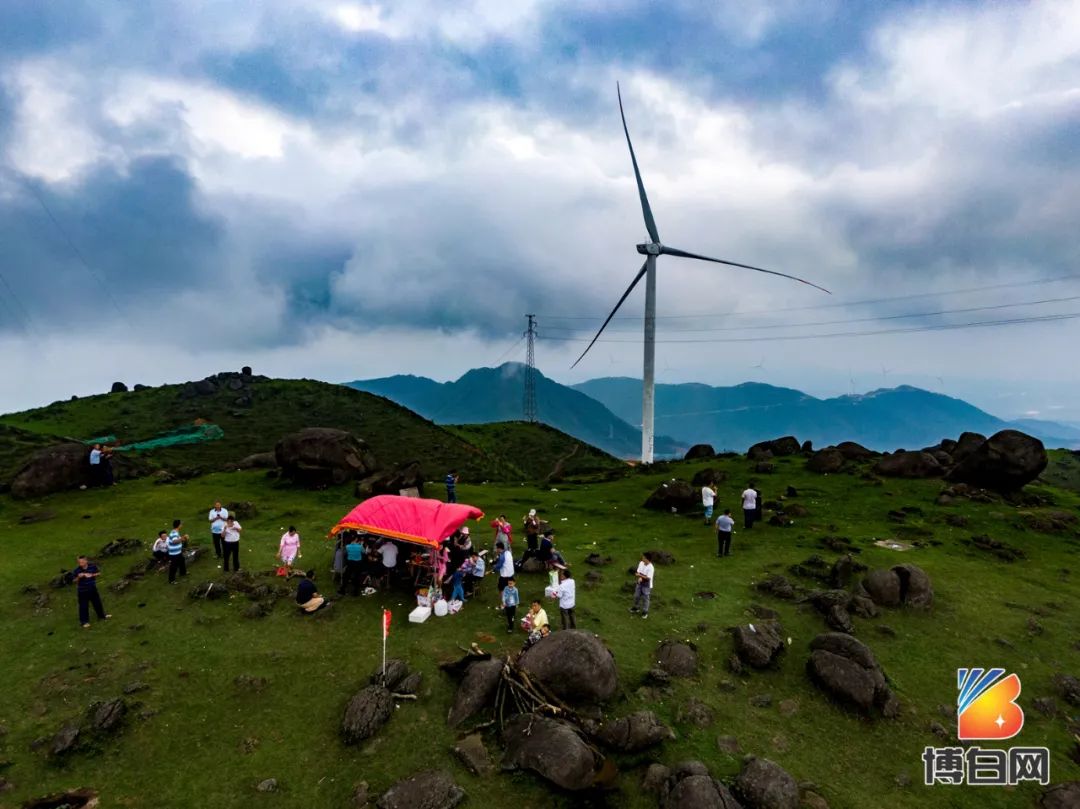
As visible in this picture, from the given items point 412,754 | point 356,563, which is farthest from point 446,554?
point 412,754

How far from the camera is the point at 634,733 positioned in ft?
48.0

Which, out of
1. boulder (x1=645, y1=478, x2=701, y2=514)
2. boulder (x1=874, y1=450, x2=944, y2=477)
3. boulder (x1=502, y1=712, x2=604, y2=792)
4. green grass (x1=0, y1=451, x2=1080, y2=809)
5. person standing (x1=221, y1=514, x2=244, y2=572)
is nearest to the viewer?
boulder (x1=502, y1=712, x2=604, y2=792)

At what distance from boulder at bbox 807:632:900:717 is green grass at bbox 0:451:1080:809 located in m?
0.48

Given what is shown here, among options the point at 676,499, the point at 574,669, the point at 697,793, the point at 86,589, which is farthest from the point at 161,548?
the point at 676,499

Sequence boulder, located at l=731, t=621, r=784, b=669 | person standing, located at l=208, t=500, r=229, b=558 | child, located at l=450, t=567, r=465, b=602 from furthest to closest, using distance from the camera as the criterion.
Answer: person standing, located at l=208, t=500, r=229, b=558 → child, located at l=450, t=567, r=465, b=602 → boulder, located at l=731, t=621, r=784, b=669

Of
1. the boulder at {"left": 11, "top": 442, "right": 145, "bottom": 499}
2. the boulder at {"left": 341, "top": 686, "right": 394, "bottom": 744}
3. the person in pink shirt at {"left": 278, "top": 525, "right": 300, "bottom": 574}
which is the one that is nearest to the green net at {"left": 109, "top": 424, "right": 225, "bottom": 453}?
the boulder at {"left": 11, "top": 442, "right": 145, "bottom": 499}

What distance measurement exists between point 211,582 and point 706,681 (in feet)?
66.9

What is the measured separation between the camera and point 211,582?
76.9ft

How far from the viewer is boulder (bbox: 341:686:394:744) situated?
49.1ft

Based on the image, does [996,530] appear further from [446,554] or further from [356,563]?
[356,563]

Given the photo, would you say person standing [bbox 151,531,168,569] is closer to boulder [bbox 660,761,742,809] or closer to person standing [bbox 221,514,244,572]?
person standing [bbox 221,514,244,572]

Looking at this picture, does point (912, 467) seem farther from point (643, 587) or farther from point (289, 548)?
point (289, 548)

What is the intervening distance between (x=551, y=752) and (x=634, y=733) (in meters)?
2.36

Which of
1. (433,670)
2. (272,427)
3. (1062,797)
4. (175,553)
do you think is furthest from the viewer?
(272,427)
